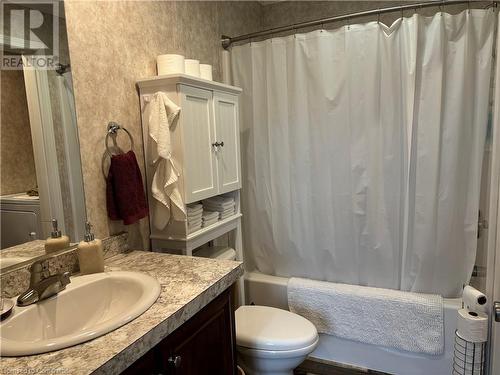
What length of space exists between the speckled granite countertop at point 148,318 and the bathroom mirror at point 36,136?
0.30 meters

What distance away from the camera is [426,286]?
1998 millimetres

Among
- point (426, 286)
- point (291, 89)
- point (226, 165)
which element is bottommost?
point (426, 286)

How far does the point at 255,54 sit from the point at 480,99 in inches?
51.4

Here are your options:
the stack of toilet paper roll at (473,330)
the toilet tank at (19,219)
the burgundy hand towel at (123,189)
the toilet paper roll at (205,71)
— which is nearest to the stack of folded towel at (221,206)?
the burgundy hand towel at (123,189)

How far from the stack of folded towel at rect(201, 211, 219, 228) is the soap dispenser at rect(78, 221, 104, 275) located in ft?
2.06

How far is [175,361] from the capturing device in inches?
39.4

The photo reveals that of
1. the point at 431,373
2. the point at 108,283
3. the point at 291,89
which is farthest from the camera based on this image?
the point at 291,89

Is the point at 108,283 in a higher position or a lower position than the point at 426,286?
higher

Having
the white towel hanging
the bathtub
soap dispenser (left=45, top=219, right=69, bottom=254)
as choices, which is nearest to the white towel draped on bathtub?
the bathtub

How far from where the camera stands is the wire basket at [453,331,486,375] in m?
1.47

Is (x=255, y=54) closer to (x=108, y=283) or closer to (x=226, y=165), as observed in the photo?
(x=226, y=165)

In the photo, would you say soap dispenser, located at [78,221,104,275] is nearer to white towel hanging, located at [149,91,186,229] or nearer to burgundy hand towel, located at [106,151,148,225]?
burgundy hand towel, located at [106,151,148,225]

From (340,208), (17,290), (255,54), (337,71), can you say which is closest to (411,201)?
(340,208)

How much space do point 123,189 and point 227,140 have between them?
69cm
